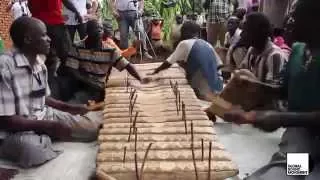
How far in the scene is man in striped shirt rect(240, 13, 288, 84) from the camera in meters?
4.03

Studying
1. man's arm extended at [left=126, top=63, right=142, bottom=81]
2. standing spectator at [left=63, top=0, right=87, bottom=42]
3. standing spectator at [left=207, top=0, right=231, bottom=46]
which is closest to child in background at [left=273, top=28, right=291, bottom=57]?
man's arm extended at [left=126, top=63, right=142, bottom=81]

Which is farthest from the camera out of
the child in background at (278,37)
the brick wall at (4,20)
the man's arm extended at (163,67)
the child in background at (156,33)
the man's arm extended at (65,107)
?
the child in background at (156,33)

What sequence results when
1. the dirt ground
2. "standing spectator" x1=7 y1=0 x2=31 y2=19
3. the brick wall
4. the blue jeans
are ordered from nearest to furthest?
"standing spectator" x1=7 y1=0 x2=31 y2=19 < the brick wall < the blue jeans < the dirt ground

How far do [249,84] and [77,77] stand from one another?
6.45 ft

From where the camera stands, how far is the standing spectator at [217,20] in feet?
28.6

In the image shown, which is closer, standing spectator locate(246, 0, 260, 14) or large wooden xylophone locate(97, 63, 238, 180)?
large wooden xylophone locate(97, 63, 238, 180)

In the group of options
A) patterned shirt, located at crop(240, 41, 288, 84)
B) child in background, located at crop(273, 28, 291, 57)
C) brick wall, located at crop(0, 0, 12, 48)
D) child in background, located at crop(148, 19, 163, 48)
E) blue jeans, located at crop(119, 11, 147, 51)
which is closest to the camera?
patterned shirt, located at crop(240, 41, 288, 84)

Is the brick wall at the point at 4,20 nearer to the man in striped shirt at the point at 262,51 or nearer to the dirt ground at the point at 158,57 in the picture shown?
the dirt ground at the point at 158,57

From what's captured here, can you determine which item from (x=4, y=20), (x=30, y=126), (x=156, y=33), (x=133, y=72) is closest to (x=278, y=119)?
(x=30, y=126)

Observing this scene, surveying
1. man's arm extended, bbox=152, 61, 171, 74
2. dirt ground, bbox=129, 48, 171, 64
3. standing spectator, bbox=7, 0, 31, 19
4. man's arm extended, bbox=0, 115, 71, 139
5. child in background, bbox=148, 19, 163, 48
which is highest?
standing spectator, bbox=7, 0, 31, 19

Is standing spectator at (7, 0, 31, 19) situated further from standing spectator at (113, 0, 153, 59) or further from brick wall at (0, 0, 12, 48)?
standing spectator at (113, 0, 153, 59)

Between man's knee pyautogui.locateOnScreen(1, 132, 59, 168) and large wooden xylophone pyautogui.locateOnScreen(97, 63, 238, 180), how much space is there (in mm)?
374

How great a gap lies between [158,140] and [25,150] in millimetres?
769

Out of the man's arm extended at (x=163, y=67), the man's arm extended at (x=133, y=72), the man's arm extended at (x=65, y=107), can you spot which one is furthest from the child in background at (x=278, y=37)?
the man's arm extended at (x=65, y=107)
